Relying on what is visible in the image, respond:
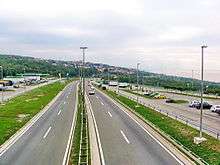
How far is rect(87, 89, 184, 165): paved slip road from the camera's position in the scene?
2803 centimetres

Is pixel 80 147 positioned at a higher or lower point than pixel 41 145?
higher

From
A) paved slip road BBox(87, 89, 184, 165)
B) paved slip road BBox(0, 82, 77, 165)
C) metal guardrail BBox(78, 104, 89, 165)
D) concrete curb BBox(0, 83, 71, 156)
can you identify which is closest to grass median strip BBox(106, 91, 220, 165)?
paved slip road BBox(87, 89, 184, 165)

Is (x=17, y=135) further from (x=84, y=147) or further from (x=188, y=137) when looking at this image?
(x=188, y=137)

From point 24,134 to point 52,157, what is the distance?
41.5 feet

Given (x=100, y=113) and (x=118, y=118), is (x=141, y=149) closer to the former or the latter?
(x=118, y=118)

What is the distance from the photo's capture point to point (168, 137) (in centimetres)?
3778

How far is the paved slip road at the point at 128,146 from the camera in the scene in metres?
28.0

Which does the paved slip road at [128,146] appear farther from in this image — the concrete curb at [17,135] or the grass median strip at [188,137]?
the concrete curb at [17,135]

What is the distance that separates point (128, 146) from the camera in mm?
33812

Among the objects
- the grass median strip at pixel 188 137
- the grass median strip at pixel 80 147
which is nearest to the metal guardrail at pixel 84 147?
the grass median strip at pixel 80 147

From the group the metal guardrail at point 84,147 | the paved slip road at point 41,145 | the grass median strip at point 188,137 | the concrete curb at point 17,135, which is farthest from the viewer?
the concrete curb at point 17,135

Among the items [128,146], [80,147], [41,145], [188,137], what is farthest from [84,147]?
[188,137]

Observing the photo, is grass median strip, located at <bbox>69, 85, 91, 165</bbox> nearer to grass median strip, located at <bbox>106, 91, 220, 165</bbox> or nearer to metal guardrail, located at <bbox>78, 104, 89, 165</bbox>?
metal guardrail, located at <bbox>78, 104, 89, 165</bbox>

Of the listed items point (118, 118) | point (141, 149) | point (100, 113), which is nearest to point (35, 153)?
point (141, 149)
